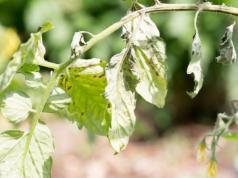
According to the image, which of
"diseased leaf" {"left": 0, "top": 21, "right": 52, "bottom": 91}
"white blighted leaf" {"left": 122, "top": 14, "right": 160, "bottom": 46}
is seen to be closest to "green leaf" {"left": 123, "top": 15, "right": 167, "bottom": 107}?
"white blighted leaf" {"left": 122, "top": 14, "right": 160, "bottom": 46}

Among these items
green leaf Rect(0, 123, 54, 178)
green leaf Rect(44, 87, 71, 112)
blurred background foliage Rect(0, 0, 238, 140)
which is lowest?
blurred background foliage Rect(0, 0, 238, 140)

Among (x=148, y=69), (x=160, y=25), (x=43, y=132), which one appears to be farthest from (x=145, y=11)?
(x=160, y=25)

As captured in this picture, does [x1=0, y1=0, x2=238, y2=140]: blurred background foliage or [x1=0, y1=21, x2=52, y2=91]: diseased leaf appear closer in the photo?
[x1=0, y1=21, x2=52, y2=91]: diseased leaf

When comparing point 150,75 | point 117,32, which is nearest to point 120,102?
point 150,75

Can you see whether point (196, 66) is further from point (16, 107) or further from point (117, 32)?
point (117, 32)

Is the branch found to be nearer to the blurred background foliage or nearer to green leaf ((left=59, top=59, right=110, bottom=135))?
green leaf ((left=59, top=59, right=110, bottom=135))

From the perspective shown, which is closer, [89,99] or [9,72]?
[9,72]
